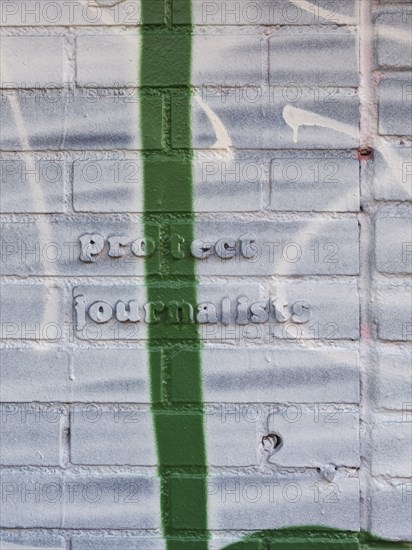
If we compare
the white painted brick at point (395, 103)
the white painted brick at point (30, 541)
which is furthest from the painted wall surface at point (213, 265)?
the white painted brick at point (30, 541)

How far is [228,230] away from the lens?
1.67 m

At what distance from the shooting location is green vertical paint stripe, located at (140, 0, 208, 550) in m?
1.66

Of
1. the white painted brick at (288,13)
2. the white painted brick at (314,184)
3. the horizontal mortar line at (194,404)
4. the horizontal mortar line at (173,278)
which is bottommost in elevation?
the horizontal mortar line at (194,404)

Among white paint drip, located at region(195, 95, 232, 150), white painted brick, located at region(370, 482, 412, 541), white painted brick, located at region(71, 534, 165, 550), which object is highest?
white paint drip, located at region(195, 95, 232, 150)

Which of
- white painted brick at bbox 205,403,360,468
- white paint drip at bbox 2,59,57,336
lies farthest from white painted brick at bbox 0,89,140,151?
white painted brick at bbox 205,403,360,468

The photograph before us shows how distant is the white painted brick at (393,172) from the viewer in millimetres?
1657

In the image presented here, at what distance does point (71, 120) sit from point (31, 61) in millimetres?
184

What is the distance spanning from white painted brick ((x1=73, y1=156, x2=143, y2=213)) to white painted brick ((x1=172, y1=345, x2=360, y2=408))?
0.41 metres

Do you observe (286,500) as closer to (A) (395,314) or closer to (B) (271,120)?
(A) (395,314)

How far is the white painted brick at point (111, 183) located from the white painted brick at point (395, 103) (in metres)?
0.63

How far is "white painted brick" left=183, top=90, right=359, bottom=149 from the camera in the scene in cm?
166

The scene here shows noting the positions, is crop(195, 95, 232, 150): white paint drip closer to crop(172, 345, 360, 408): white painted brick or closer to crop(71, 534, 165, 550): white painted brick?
crop(172, 345, 360, 408): white painted brick

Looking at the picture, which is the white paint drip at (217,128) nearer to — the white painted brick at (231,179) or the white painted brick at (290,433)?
the white painted brick at (231,179)

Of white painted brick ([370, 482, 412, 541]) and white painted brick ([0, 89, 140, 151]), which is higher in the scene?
white painted brick ([0, 89, 140, 151])
